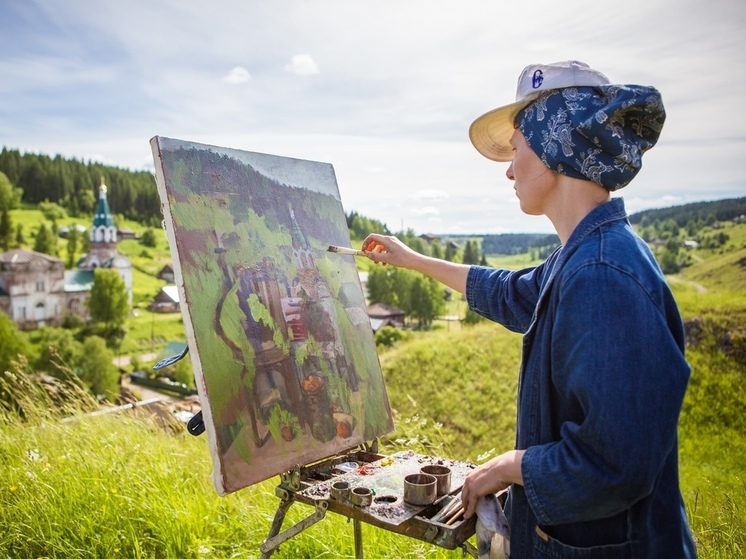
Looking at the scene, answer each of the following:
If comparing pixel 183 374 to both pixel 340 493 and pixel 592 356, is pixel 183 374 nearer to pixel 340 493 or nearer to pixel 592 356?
pixel 340 493

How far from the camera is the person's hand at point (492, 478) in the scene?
5.25 feet

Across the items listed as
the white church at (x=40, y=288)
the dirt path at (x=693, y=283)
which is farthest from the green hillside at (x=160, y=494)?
the white church at (x=40, y=288)

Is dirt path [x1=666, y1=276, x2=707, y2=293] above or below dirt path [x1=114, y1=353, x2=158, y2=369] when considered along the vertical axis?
above

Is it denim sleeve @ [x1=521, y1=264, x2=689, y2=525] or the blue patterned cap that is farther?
the blue patterned cap

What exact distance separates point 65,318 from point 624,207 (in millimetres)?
57682

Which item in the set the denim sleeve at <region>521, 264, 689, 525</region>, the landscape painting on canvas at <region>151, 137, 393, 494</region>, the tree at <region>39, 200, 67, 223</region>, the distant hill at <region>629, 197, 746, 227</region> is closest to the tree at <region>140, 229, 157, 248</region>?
the tree at <region>39, 200, 67, 223</region>

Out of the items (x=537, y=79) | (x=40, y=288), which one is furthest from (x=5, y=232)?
(x=537, y=79)

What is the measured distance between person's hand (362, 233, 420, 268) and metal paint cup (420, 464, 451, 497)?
999mm

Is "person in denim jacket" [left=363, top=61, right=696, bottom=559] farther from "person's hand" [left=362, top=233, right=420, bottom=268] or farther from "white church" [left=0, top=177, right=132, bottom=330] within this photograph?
"white church" [left=0, top=177, right=132, bottom=330]

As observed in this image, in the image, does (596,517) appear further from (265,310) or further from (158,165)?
(158,165)

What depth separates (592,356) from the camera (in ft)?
4.57

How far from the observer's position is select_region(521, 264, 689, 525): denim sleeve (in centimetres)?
136

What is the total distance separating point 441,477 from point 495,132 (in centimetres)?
129

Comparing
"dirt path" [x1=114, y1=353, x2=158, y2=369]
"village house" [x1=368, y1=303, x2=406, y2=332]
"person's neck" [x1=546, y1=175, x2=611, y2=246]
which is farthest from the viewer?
"dirt path" [x1=114, y1=353, x2=158, y2=369]
